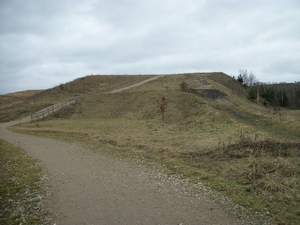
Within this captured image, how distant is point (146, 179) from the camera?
8.93 meters

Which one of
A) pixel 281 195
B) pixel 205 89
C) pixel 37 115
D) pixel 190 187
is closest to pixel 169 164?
pixel 190 187

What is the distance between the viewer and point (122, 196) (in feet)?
24.3

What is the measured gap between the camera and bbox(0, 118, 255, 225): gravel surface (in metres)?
6.02

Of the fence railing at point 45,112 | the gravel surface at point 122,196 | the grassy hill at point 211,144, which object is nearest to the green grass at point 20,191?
the gravel surface at point 122,196

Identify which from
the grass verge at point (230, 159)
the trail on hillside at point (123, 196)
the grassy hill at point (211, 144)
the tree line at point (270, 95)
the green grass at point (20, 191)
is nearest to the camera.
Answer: the trail on hillside at point (123, 196)

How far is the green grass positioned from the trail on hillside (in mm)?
443

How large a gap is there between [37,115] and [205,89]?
22.8 metres

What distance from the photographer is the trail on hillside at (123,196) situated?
6.02m

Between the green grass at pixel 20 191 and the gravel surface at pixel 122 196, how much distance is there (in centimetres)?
42

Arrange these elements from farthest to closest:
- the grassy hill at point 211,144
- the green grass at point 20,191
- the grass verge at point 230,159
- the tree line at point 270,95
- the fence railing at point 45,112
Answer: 1. the tree line at point 270,95
2. the fence railing at point 45,112
3. the grassy hill at point 211,144
4. the grass verge at point 230,159
5. the green grass at point 20,191

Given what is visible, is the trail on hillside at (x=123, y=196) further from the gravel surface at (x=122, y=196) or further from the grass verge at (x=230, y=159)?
the grass verge at (x=230, y=159)

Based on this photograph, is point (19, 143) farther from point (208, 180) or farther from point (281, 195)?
point (281, 195)

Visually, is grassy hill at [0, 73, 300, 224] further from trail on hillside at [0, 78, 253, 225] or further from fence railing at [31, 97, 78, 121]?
fence railing at [31, 97, 78, 121]

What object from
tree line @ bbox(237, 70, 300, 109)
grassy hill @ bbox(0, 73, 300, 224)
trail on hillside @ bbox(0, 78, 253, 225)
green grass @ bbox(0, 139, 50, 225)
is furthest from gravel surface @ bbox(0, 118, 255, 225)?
tree line @ bbox(237, 70, 300, 109)
